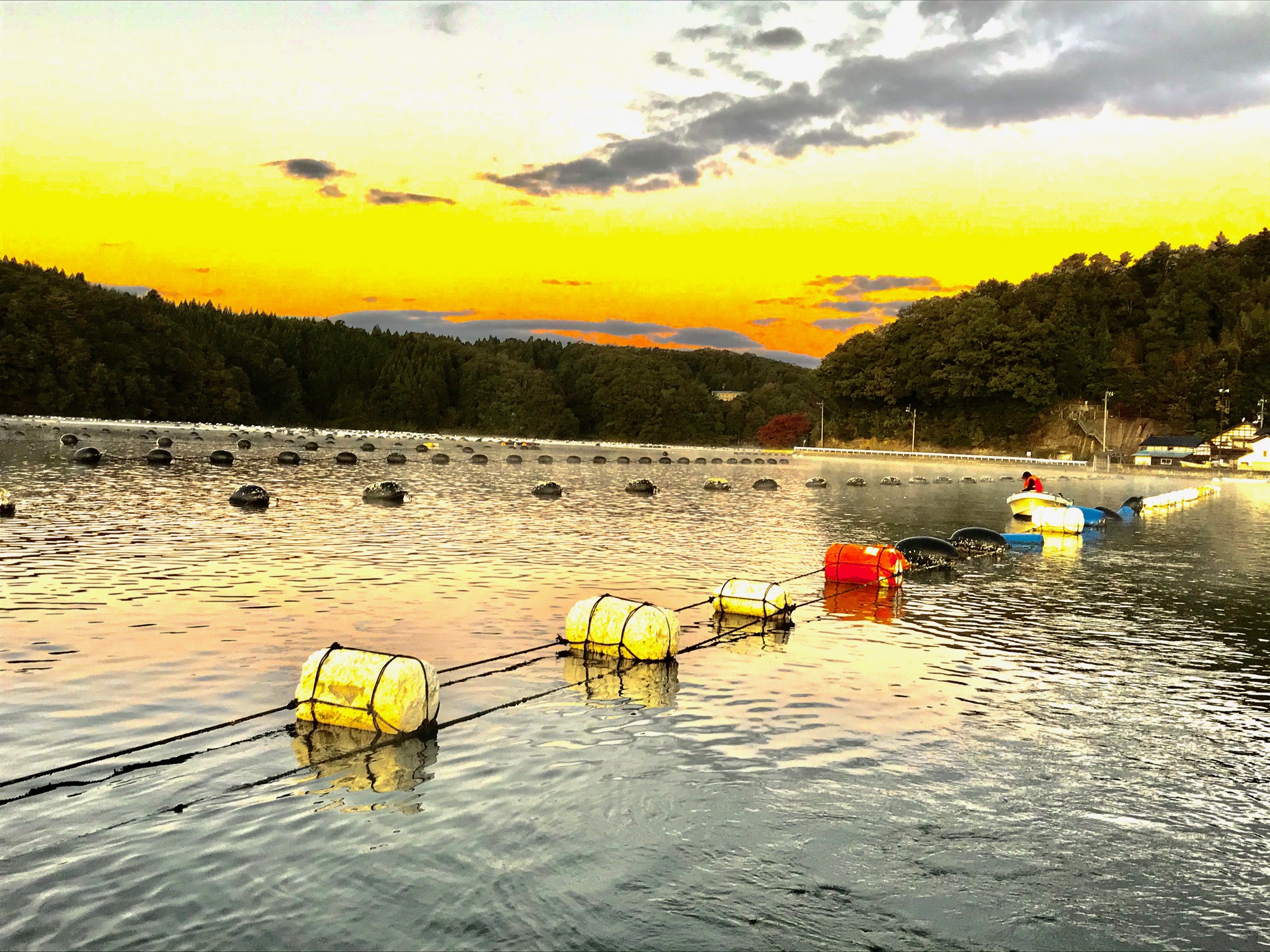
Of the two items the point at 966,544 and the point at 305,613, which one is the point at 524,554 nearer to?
the point at 305,613

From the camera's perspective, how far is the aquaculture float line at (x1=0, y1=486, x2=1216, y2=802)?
16031 mm

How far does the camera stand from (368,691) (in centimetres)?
1612

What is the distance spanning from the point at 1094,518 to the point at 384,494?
43901 millimetres

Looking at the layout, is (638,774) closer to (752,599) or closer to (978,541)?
(752,599)

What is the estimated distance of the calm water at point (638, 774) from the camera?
10.6 meters

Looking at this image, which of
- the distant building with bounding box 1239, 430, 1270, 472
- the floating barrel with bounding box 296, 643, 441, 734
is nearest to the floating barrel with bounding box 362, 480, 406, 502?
the floating barrel with bounding box 296, 643, 441, 734

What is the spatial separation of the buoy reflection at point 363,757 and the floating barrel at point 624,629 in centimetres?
642

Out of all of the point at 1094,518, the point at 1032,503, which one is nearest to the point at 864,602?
the point at 1032,503

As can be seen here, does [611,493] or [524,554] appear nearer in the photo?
[524,554]

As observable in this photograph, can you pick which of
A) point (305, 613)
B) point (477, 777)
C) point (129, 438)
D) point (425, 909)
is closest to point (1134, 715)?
point (477, 777)

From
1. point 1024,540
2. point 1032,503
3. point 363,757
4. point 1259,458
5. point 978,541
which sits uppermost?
point 1259,458

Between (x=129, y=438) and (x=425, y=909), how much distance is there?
509 feet

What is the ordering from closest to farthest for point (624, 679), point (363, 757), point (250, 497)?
point (363, 757) → point (624, 679) → point (250, 497)

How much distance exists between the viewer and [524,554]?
40.3m
